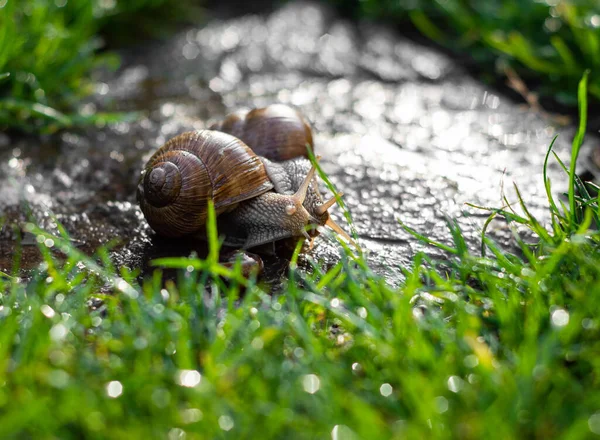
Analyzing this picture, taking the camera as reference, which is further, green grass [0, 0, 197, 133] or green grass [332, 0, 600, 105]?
green grass [332, 0, 600, 105]

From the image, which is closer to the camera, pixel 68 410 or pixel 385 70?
pixel 68 410

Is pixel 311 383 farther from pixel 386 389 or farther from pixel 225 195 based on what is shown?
pixel 225 195

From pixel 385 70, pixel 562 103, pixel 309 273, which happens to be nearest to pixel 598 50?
pixel 562 103

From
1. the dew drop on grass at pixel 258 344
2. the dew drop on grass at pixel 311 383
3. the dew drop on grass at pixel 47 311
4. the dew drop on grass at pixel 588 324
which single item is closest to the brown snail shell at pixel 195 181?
the dew drop on grass at pixel 47 311

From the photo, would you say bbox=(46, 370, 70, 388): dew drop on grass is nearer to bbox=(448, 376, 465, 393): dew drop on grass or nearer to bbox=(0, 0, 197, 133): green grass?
bbox=(448, 376, 465, 393): dew drop on grass

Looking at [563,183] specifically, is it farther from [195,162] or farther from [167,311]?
[167,311]

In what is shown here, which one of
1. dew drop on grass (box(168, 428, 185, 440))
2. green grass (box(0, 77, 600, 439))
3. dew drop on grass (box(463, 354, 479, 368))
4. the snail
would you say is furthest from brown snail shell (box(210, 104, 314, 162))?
dew drop on grass (box(168, 428, 185, 440))

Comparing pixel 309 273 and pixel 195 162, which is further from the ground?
pixel 195 162
